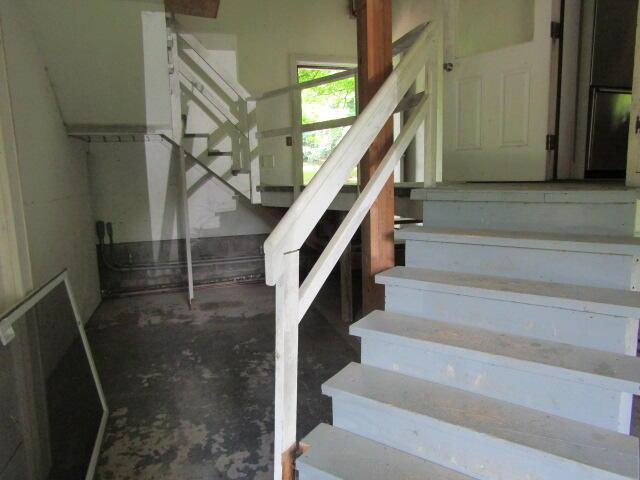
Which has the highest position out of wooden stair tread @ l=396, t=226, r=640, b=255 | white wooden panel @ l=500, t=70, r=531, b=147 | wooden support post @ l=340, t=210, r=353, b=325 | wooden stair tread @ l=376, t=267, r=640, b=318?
white wooden panel @ l=500, t=70, r=531, b=147

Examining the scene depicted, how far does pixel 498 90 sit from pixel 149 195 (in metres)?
4.02

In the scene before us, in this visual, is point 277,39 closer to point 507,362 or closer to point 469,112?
point 469,112

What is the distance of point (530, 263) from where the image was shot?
1742 mm

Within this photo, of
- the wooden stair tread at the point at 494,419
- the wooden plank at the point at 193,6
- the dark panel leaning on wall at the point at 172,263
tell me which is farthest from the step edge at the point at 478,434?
the dark panel leaning on wall at the point at 172,263

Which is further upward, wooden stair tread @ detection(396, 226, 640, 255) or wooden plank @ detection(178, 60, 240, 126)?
wooden plank @ detection(178, 60, 240, 126)

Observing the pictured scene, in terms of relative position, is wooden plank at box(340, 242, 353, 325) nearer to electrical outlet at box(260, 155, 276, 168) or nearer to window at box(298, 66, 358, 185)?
electrical outlet at box(260, 155, 276, 168)

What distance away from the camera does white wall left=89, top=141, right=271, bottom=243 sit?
16.4 ft

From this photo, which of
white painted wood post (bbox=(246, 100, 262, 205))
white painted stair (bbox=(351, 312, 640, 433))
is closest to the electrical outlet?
white painted wood post (bbox=(246, 100, 262, 205))

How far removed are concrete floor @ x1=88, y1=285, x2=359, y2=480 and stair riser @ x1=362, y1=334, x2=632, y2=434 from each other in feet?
2.92

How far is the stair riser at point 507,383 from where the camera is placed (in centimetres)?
127

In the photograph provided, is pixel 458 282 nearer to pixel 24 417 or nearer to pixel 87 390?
pixel 24 417

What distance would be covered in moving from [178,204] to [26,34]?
2.58 metres

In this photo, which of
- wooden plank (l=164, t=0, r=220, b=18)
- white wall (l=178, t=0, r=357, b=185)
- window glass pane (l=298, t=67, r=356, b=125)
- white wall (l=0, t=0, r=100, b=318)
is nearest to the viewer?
white wall (l=0, t=0, r=100, b=318)

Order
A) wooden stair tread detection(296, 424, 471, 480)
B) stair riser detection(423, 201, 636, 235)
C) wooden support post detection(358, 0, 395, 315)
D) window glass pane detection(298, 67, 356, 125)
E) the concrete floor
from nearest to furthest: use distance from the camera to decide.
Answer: wooden stair tread detection(296, 424, 471, 480), stair riser detection(423, 201, 636, 235), wooden support post detection(358, 0, 395, 315), the concrete floor, window glass pane detection(298, 67, 356, 125)
